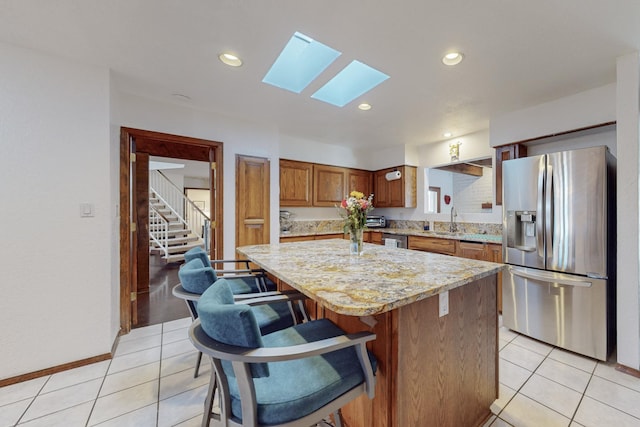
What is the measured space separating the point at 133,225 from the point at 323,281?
106 inches

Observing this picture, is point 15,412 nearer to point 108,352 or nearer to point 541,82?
point 108,352

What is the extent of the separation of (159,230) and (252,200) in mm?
4513

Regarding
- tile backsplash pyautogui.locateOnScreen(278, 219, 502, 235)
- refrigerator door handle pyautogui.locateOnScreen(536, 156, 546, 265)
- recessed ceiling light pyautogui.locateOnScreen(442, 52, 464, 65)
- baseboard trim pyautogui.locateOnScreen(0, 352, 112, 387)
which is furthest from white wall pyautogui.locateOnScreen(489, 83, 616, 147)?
baseboard trim pyautogui.locateOnScreen(0, 352, 112, 387)

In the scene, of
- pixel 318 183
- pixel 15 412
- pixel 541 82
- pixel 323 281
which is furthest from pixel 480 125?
pixel 15 412

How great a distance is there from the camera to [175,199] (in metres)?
7.75

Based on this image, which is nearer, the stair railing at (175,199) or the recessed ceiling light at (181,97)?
the recessed ceiling light at (181,97)

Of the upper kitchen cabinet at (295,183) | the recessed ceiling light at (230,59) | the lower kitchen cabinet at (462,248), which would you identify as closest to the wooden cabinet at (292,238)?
the upper kitchen cabinet at (295,183)

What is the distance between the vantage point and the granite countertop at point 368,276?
0.95 meters

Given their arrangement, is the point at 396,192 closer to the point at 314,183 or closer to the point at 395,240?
the point at 395,240

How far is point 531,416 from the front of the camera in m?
1.55

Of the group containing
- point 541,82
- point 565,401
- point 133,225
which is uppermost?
point 541,82

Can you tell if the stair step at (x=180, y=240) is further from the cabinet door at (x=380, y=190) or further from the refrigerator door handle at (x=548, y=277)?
the refrigerator door handle at (x=548, y=277)

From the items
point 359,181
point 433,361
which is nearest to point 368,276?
point 433,361

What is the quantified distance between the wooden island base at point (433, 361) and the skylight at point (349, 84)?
200 cm
